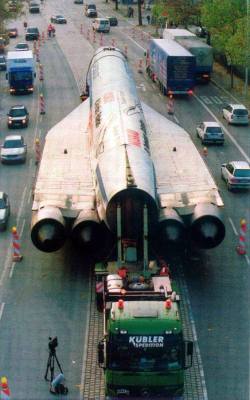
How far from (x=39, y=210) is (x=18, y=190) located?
1202 cm

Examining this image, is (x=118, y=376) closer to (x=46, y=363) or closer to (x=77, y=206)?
(x=46, y=363)

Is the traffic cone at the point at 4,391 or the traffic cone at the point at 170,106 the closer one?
the traffic cone at the point at 4,391

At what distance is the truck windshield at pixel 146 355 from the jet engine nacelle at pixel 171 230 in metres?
8.84

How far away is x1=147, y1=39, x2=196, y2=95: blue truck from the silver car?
748 inches

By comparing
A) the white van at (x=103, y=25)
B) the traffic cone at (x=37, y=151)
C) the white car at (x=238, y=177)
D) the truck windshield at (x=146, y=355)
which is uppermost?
the white van at (x=103, y=25)

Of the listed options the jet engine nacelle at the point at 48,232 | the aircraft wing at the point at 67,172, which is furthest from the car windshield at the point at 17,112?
the jet engine nacelle at the point at 48,232

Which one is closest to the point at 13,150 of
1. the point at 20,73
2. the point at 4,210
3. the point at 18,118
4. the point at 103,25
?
Result: the point at 18,118

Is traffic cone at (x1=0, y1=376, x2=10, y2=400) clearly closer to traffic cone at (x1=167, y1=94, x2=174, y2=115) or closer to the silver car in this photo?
the silver car

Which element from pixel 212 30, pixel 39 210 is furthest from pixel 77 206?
pixel 212 30

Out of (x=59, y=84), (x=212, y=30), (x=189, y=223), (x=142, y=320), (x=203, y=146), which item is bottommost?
(x=142, y=320)

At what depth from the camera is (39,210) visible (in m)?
31.9

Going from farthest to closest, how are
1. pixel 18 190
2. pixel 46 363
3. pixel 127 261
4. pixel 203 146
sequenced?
pixel 203 146 < pixel 18 190 < pixel 127 261 < pixel 46 363

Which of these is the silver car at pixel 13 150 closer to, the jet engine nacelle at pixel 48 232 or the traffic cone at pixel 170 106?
the traffic cone at pixel 170 106

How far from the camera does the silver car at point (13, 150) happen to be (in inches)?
1900
